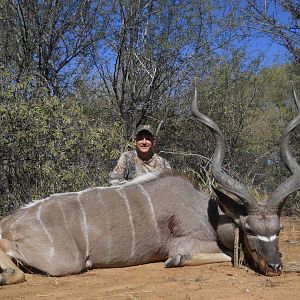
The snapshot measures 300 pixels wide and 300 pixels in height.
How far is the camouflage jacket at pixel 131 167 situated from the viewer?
406 cm

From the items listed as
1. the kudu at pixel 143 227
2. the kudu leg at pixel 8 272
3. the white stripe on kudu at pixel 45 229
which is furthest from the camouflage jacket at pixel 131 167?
the kudu leg at pixel 8 272

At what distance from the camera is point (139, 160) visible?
4.20m

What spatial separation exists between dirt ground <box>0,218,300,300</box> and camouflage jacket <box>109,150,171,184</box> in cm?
103

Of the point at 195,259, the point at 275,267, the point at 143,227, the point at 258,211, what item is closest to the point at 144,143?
the point at 143,227

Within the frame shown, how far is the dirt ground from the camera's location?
96.3 inches

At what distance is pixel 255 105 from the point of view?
23.1 feet

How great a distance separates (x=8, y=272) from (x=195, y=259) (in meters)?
1.16

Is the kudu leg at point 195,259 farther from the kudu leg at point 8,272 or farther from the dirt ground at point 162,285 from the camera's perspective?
the kudu leg at point 8,272

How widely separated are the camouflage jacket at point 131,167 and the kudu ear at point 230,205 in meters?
1.04

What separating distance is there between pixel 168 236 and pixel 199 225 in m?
0.24

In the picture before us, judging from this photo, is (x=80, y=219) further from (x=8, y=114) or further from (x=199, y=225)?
(x=8, y=114)

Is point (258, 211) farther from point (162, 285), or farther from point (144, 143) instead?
point (144, 143)

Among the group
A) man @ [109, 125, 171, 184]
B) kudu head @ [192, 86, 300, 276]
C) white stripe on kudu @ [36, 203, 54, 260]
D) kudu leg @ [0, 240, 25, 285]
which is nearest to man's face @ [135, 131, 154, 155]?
man @ [109, 125, 171, 184]

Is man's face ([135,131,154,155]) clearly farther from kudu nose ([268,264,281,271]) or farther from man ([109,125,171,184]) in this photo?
kudu nose ([268,264,281,271])
